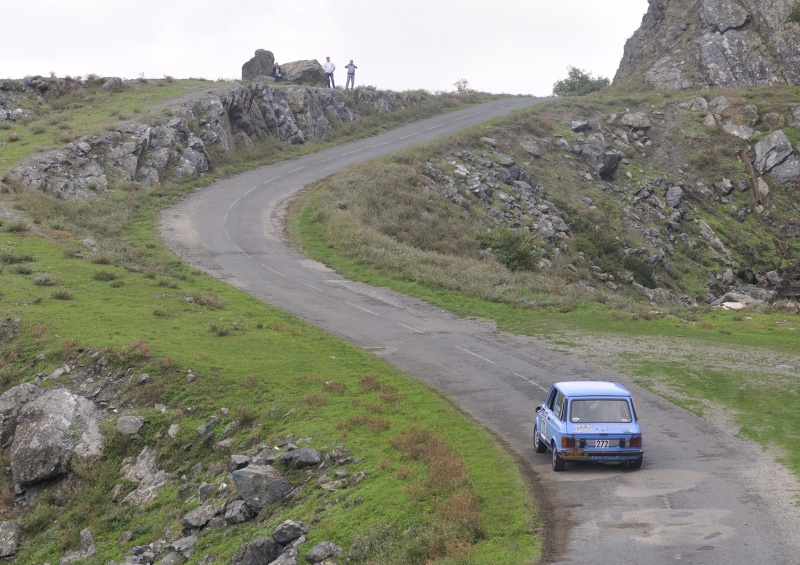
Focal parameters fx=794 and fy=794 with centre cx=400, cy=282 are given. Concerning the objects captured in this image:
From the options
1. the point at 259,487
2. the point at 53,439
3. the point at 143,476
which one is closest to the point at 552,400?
the point at 259,487

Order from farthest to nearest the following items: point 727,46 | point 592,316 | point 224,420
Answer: point 727,46 → point 592,316 → point 224,420

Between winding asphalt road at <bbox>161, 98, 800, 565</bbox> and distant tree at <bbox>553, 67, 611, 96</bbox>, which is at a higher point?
distant tree at <bbox>553, 67, 611, 96</bbox>

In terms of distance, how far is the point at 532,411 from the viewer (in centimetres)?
2286

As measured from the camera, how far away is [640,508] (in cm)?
1527

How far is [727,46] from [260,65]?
48461mm

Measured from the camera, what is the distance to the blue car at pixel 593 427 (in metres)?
17.4

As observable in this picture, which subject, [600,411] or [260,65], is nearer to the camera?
[600,411]

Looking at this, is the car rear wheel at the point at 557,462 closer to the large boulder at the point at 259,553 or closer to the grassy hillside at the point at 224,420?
the grassy hillside at the point at 224,420

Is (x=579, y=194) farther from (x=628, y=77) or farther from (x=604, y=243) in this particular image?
(x=628, y=77)

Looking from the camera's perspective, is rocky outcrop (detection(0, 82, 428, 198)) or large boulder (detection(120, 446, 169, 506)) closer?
large boulder (detection(120, 446, 169, 506))

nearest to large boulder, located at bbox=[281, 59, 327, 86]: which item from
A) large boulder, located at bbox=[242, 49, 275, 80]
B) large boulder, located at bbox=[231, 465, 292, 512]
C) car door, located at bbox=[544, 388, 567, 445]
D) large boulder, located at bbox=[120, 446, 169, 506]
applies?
large boulder, located at bbox=[242, 49, 275, 80]

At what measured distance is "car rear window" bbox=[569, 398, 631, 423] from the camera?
1783cm

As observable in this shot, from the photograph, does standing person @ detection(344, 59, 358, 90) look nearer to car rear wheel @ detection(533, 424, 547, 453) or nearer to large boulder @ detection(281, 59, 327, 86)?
large boulder @ detection(281, 59, 327, 86)

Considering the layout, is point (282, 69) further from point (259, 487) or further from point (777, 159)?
point (259, 487)
